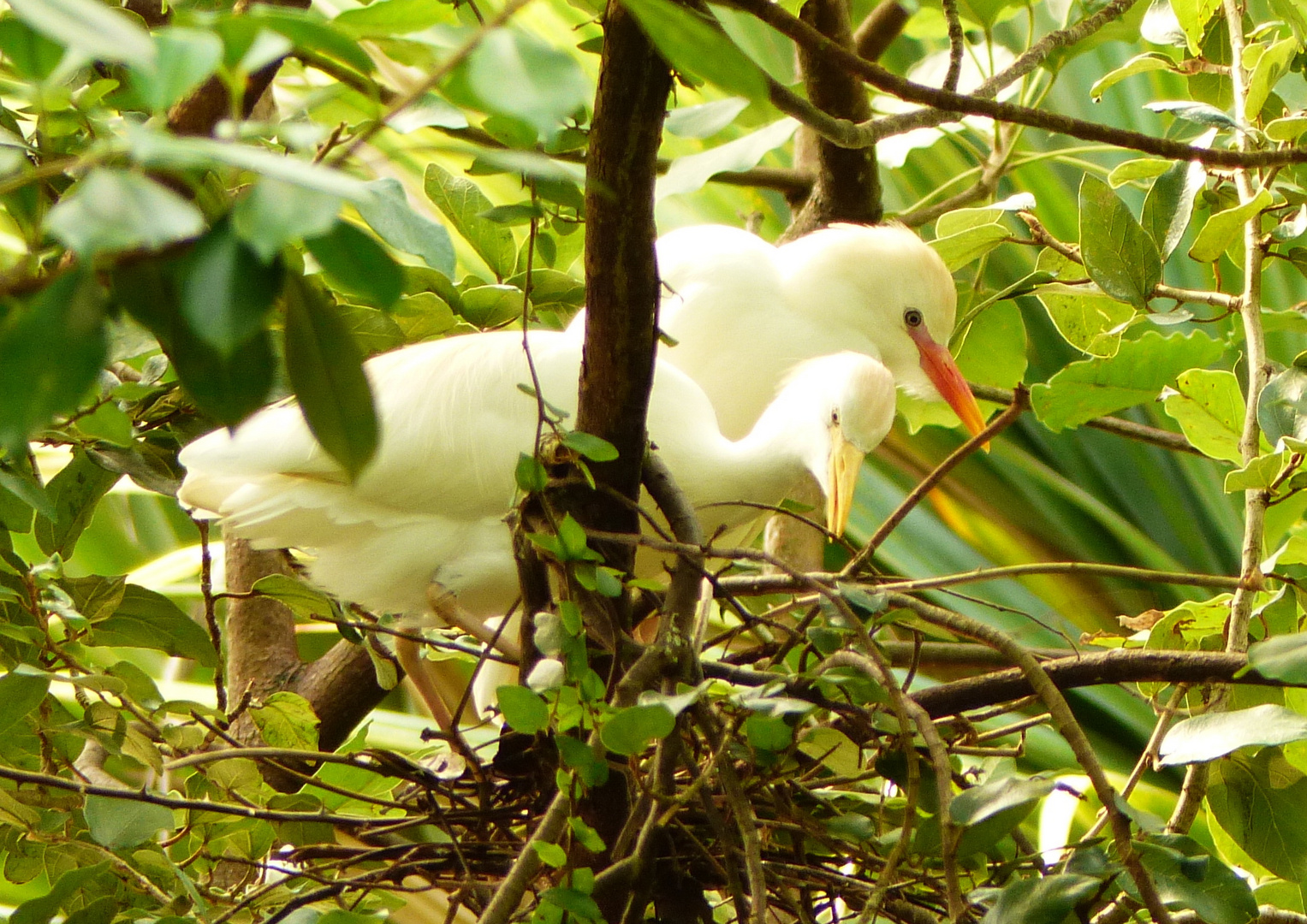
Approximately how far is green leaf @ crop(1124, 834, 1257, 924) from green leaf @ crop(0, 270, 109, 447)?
58 cm

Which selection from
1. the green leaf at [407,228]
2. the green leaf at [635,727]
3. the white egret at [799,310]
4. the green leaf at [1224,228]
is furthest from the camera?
the white egret at [799,310]

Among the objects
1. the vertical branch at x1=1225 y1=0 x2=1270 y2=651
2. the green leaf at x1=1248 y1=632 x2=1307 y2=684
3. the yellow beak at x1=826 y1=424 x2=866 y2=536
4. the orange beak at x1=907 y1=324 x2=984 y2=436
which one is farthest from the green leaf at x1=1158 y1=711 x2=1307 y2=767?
the orange beak at x1=907 y1=324 x2=984 y2=436

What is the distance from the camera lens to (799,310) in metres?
1.80

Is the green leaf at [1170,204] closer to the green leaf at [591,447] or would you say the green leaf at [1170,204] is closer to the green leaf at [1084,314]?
the green leaf at [1084,314]

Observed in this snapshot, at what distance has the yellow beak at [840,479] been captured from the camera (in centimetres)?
123

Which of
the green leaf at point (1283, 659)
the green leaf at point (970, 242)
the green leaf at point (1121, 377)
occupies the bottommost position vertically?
the green leaf at point (1283, 659)

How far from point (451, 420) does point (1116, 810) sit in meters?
0.84

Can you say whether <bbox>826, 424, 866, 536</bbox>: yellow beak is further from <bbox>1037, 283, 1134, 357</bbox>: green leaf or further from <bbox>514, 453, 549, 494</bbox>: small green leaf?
<bbox>514, 453, 549, 494</bbox>: small green leaf

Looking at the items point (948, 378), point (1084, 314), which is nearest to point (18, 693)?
point (1084, 314)

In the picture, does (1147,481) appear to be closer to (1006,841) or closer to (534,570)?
(1006,841)

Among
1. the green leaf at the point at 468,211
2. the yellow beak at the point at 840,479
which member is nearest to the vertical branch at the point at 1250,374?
the yellow beak at the point at 840,479

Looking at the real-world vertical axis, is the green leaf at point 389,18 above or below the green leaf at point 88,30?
above

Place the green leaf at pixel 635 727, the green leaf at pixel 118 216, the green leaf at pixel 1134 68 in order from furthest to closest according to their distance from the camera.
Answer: the green leaf at pixel 1134 68 → the green leaf at pixel 635 727 → the green leaf at pixel 118 216

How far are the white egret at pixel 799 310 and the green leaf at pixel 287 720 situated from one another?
75cm
